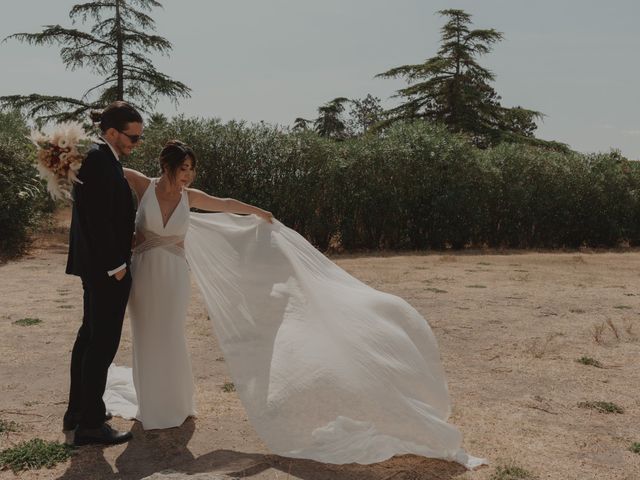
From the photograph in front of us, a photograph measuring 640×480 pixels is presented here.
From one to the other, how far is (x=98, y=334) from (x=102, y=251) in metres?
0.60

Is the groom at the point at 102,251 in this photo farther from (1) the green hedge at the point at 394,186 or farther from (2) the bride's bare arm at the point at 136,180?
(1) the green hedge at the point at 394,186

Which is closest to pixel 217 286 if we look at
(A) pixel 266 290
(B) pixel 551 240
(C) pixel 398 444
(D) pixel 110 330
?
(A) pixel 266 290

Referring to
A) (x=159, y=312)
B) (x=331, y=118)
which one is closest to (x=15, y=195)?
(x=159, y=312)

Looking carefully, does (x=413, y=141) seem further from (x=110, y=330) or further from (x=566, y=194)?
(x=110, y=330)

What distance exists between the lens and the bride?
389 centimetres

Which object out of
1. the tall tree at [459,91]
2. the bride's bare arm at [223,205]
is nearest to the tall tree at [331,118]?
the tall tree at [459,91]

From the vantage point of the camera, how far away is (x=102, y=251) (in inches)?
157

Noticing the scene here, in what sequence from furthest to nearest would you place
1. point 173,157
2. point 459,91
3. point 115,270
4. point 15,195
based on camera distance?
point 459,91 < point 15,195 < point 173,157 < point 115,270

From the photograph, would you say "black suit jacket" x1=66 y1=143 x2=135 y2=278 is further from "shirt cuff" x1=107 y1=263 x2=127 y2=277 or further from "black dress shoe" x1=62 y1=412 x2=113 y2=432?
"black dress shoe" x1=62 y1=412 x2=113 y2=432

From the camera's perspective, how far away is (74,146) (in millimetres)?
4023

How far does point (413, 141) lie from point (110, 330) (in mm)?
16145

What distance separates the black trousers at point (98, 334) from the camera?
411cm

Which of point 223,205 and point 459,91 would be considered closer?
point 223,205

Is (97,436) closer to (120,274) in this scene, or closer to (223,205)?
(120,274)
